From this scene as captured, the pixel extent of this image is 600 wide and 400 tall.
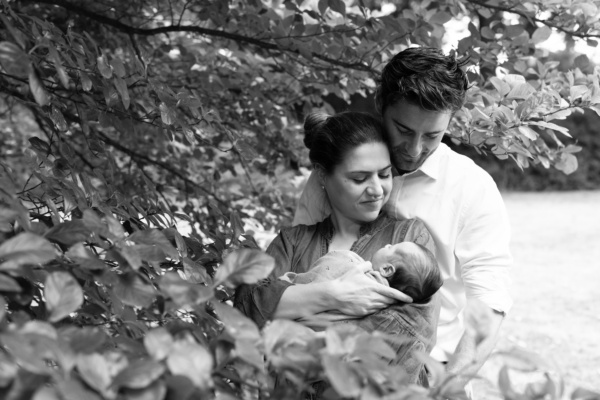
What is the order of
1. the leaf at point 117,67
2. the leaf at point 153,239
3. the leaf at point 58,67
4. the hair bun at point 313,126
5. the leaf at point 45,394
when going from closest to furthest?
the leaf at point 45,394
the leaf at point 153,239
the leaf at point 58,67
the leaf at point 117,67
the hair bun at point 313,126

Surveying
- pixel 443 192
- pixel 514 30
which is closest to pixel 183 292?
pixel 443 192

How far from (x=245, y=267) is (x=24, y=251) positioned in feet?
1.11

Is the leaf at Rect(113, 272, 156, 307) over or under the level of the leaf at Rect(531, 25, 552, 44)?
over

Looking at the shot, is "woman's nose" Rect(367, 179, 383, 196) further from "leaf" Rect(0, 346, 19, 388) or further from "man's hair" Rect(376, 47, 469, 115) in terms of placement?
"leaf" Rect(0, 346, 19, 388)

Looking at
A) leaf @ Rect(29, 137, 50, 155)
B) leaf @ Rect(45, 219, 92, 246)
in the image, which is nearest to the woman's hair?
leaf @ Rect(29, 137, 50, 155)

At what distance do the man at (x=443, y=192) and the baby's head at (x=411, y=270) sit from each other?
0.87 ft

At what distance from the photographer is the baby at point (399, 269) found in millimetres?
2045

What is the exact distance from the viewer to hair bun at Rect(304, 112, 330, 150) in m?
A: 2.44

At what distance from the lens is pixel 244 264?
1.21 metres

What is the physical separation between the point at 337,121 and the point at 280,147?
1.99 meters

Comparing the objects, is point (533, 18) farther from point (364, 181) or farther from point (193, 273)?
point (193, 273)

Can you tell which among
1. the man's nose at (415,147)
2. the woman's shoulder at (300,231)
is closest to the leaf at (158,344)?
the woman's shoulder at (300,231)

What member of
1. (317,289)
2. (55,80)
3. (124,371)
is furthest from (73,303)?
(55,80)

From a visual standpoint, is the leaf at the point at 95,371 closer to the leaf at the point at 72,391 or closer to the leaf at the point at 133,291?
the leaf at the point at 72,391
